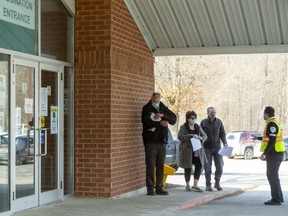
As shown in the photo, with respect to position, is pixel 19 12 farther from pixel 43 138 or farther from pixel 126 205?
pixel 126 205

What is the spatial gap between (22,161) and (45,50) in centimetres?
201

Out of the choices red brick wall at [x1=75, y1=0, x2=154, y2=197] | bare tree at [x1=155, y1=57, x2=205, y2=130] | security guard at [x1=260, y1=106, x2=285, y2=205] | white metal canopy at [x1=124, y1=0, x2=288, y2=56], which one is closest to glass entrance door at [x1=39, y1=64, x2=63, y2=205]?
red brick wall at [x1=75, y1=0, x2=154, y2=197]

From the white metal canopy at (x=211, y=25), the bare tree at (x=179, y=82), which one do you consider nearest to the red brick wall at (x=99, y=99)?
the white metal canopy at (x=211, y=25)

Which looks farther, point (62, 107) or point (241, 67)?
point (241, 67)

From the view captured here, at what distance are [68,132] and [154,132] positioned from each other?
181cm

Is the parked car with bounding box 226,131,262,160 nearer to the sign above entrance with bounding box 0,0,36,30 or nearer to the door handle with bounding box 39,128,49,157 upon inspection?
the door handle with bounding box 39,128,49,157

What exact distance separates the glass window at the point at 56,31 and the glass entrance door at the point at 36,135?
0.32 meters

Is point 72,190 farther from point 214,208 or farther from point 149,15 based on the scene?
point 149,15

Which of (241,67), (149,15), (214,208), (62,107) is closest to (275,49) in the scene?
(149,15)

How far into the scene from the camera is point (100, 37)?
1141 centimetres

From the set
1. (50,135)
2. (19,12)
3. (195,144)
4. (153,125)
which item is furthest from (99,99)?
(195,144)

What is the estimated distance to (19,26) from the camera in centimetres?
961

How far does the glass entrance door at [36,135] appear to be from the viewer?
31.3 feet

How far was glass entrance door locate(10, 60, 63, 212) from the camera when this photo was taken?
9531mm
